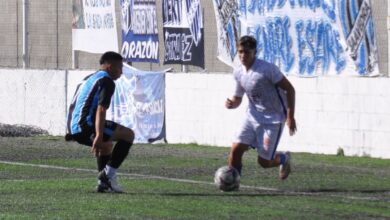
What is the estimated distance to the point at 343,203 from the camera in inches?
563

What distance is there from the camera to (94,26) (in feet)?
92.0

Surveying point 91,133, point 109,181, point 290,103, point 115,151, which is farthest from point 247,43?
point 109,181

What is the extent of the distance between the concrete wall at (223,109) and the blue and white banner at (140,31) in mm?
1005

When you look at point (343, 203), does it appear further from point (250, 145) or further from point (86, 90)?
point (86, 90)

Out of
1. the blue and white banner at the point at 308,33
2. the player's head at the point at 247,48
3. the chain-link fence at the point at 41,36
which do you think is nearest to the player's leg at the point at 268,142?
the player's head at the point at 247,48

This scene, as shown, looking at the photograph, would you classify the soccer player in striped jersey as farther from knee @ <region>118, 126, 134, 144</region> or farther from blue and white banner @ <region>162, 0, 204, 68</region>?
blue and white banner @ <region>162, 0, 204, 68</region>

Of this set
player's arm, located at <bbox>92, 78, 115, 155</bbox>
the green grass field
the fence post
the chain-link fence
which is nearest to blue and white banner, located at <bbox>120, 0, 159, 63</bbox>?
the fence post

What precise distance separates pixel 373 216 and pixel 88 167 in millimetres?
6939

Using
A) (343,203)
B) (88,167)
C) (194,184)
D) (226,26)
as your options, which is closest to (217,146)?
(226,26)

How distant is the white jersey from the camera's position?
1515 centimetres

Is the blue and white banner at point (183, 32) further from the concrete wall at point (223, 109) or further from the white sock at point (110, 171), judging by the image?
the white sock at point (110, 171)

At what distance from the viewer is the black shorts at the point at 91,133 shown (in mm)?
15367

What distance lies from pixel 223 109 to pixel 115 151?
8.22 metres

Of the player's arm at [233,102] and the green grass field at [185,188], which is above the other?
the player's arm at [233,102]
